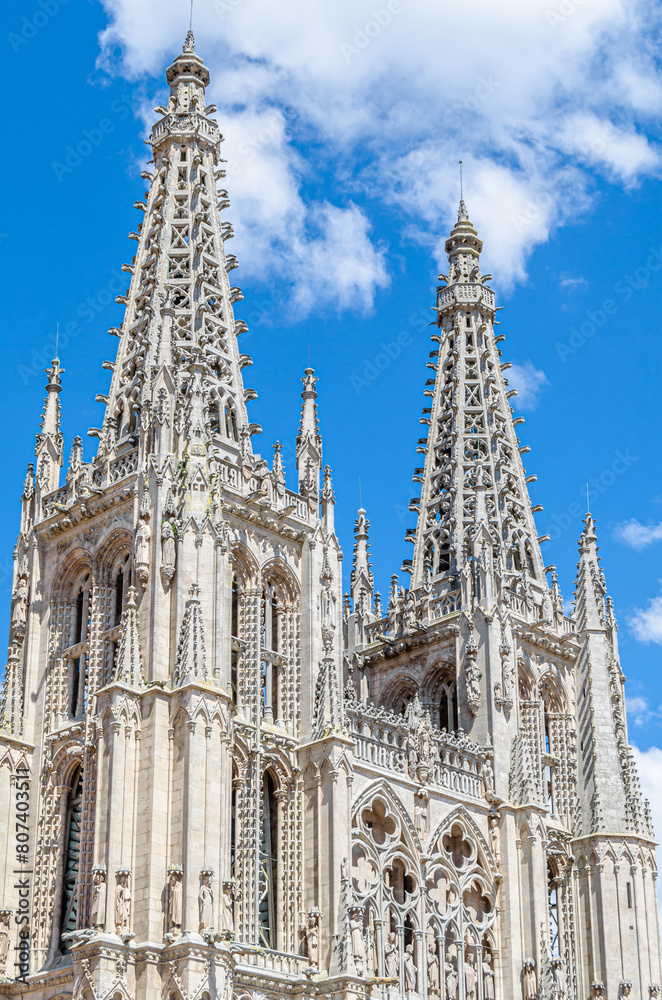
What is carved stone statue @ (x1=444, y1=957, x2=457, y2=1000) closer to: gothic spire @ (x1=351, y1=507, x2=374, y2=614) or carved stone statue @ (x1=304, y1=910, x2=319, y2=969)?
carved stone statue @ (x1=304, y1=910, x2=319, y2=969)

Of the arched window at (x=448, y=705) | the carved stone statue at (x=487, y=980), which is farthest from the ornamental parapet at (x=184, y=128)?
the carved stone statue at (x=487, y=980)

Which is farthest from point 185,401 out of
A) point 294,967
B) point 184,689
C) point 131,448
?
point 294,967

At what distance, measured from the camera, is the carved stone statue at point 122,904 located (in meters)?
39.0

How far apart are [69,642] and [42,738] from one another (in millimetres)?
2990

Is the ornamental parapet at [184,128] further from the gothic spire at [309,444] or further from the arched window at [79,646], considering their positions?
the arched window at [79,646]

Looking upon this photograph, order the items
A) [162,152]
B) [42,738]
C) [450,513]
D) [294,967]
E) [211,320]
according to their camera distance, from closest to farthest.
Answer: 1. [294,967]
2. [42,738]
3. [211,320]
4. [162,152]
5. [450,513]

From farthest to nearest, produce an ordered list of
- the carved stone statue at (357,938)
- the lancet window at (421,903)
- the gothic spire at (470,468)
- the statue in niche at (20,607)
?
the gothic spire at (470,468) < the statue in niche at (20,607) < the lancet window at (421,903) < the carved stone statue at (357,938)

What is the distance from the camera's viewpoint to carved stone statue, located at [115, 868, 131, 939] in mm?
38969

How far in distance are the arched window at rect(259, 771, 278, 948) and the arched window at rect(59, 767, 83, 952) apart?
16.4 feet

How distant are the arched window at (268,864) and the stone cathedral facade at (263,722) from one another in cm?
7

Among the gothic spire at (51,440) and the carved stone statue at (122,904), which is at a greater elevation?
the gothic spire at (51,440)

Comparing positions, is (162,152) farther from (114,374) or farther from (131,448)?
(131,448)

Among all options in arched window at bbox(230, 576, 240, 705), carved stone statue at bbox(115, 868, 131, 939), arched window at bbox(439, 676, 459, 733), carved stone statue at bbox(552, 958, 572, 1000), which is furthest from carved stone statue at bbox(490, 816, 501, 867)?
carved stone statue at bbox(115, 868, 131, 939)

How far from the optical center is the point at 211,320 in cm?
5128
